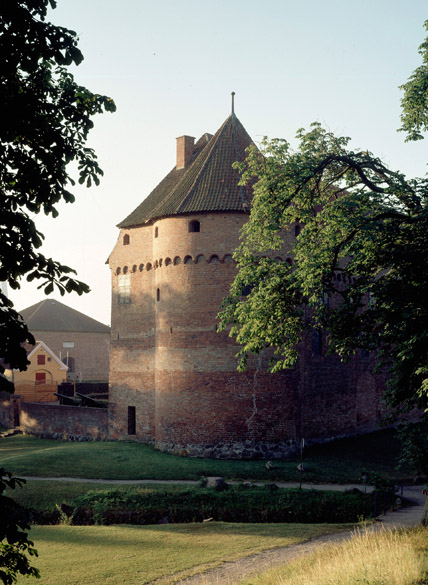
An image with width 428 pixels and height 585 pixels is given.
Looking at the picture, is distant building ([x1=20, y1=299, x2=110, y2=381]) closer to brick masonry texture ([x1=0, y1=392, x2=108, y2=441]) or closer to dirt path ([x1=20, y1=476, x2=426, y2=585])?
brick masonry texture ([x1=0, y1=392, x2=108, y2=441])

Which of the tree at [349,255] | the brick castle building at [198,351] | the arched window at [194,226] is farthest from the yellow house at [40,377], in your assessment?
the tree at [349,255]

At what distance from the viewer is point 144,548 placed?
14.1m

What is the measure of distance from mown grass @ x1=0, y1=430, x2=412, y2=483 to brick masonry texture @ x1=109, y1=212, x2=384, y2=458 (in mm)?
1121

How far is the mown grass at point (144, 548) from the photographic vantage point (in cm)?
1209

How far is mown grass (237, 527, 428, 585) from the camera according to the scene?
33.6 ft

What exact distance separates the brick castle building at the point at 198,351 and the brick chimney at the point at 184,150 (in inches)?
6.9

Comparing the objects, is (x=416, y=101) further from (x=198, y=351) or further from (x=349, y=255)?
(x=198, y=351)

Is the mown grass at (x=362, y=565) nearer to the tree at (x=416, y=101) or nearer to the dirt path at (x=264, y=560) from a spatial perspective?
the dirt path at (x=264, y=560)

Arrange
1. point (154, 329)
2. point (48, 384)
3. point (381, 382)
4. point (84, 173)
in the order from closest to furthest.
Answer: point (84, 173) → point (154, 329) → point (381, 382) → point (48, 384)

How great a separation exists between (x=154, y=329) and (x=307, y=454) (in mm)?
8906

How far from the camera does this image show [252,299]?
657 inches

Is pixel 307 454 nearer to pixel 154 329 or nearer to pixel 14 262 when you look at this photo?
pixel 154 329

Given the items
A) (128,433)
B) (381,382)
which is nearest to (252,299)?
(128,433)

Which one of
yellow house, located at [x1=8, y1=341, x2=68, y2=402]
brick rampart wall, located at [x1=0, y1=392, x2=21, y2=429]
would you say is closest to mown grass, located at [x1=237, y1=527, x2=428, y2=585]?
brick rampart wall, located at [x1=0, y1=392, x2=21, y2=429]
